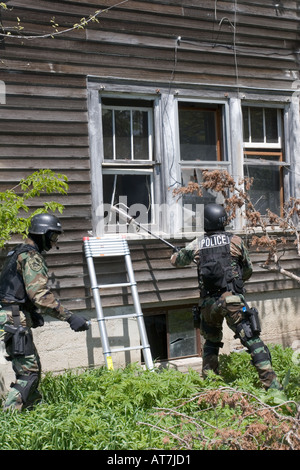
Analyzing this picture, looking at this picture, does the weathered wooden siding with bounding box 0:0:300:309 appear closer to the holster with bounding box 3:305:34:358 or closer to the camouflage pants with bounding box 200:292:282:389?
the camouflage pants with bounding box 200:292:282:389

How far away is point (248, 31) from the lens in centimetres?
777

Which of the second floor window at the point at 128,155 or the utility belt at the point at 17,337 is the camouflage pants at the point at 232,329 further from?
the utility belt at the point at 17,337

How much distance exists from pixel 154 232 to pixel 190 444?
3732 millimetres

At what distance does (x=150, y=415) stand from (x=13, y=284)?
5.59ft

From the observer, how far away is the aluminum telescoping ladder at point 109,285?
20.8 ft

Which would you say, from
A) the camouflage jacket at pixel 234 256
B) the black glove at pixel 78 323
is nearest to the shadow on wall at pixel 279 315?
the camouflage jacket at pixel 234 256

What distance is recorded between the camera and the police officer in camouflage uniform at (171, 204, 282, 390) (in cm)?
567

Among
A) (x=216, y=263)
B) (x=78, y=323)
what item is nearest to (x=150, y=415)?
(x=78, y=323)

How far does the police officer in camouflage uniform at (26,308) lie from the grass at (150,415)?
0.24 meters

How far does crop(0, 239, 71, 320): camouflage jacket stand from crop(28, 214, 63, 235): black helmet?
0.20 metres

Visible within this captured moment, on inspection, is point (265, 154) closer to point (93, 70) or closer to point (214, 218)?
point (214, 218)

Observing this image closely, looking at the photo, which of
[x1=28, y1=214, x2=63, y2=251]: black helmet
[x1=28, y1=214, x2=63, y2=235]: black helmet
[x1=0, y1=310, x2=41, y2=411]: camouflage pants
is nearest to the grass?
[x1=0, y1=310, x2=41, y2=411]: camouflage pants

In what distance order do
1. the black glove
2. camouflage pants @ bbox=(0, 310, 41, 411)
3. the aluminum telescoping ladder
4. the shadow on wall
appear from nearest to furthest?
camouflage pants @ bbox=(0, 310, 41, 411), the black glove, the aluminum telescoping ladder, the shadow on wall
